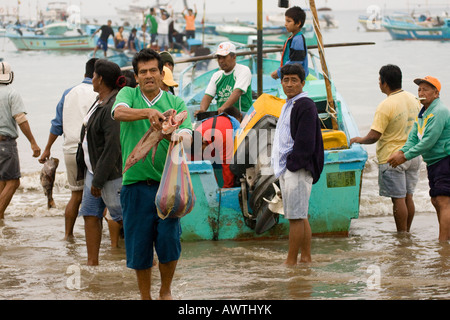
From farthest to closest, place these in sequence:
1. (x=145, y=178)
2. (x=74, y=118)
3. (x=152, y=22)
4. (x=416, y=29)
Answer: (x=416, y=29) → (x=152, y=22) → (x=74, y=118) → (x=145, y=178)

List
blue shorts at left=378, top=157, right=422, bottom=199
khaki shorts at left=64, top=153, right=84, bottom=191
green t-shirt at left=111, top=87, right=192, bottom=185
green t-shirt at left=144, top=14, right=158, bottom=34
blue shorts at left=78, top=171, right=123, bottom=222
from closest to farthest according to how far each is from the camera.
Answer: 1. green t-shirt at left=111, top=87, right=192, bottom=185
2. blue shorts at left=78, top=171, right=123, bottom=222
3. khaki shorts at left=64, top=153, right=84, bottom=191
4. blue shorts at left=378, top=157, right=422, bottom=199
5. green t-shirt at left=144, top=14, right=158, bottom=34

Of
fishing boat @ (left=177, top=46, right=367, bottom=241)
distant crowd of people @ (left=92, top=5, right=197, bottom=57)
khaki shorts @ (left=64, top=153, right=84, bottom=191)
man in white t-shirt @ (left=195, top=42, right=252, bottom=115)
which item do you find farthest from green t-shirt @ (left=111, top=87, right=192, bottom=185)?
distant crowd of people @ (left=92, top=5, right=197, bottom=57)

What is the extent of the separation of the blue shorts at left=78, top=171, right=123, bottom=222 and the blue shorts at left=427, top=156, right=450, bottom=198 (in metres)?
2.96

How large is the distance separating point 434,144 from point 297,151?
1.64 meters

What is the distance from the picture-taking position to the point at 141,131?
4430 millimetres

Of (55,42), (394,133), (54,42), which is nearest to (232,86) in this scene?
(394,133)

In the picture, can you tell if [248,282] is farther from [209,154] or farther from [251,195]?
[209,154]

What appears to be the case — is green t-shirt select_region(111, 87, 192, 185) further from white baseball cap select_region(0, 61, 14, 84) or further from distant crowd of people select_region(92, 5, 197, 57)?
distant crowd of people select_region(92, 5, 197, 57)

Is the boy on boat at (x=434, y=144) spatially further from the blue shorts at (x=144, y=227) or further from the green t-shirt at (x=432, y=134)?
the blue shorts at (x=144, y=227)

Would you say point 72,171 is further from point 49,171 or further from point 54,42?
point 54,42

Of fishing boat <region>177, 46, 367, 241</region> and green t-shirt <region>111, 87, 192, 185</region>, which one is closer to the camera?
green t-shirt <region>111, 87, 192, 185</region>

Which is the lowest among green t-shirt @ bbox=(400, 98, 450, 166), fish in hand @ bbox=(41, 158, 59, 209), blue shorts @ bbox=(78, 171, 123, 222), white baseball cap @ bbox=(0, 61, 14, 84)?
fish in hand @ bbox=(41, 158, 59, 209)

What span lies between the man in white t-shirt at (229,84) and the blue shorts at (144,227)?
3608mm

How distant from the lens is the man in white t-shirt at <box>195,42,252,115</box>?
26.3 feet
